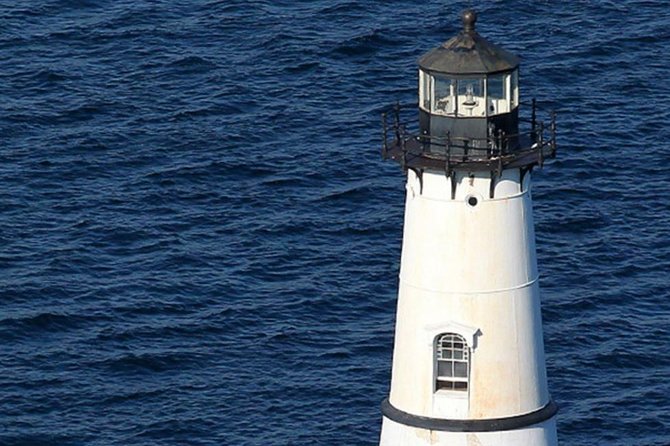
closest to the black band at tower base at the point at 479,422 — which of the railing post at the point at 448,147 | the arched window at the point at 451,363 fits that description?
the arched window at the point at 451,363

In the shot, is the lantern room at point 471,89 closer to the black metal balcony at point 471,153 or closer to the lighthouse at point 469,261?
the lighthouse at point 469,261

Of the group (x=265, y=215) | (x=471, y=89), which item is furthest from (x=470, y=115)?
(x=265, y=215)

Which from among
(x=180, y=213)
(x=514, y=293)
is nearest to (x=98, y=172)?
(x=180, y=213)

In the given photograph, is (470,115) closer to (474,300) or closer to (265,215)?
(474,300)

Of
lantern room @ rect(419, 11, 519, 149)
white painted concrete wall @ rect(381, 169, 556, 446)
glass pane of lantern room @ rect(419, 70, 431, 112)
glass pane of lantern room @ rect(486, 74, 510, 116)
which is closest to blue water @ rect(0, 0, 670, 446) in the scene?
white painted concrete wall @ rect(381, 169, 556, 446)

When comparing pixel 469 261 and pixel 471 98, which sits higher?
pixel 471 98

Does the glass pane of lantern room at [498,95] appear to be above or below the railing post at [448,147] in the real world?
above

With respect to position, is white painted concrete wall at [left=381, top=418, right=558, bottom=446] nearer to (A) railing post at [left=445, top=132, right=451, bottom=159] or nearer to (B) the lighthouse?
(B) the lighthouse
